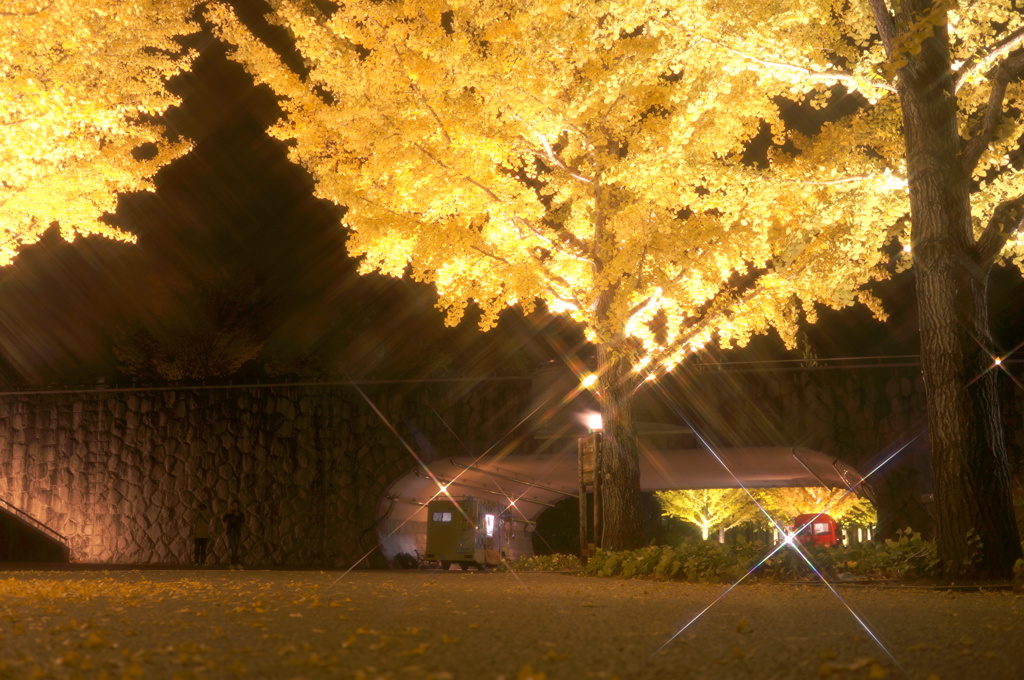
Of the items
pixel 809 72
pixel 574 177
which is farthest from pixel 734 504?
pixel 809 72

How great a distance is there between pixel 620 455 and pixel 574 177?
389 centimetres

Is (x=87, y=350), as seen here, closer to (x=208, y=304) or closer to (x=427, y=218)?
(x=208, y=304)

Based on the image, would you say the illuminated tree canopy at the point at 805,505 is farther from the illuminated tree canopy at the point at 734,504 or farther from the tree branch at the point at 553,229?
the tree branch at the point at 553,229

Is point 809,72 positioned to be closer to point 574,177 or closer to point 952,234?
point 952,234

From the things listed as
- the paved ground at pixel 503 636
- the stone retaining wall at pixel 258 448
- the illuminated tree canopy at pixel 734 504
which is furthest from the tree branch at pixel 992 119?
the illuminated tree canopy at pixel 734 504

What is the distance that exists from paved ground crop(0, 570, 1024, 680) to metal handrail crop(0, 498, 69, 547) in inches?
698

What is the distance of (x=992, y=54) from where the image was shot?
29.6ft

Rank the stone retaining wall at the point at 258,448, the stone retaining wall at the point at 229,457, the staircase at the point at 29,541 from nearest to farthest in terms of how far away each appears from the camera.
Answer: the stone retaining wall at the point at 258,448 < the stone retaining wall at the point at 229,457 < the staircase at the point at 29,541

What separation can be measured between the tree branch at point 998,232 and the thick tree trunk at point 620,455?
204 inches

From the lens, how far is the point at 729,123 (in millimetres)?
11336

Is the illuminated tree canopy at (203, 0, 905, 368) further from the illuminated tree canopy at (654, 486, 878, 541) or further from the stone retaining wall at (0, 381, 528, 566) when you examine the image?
the illuminated tree canopy at (654, 486, 878, 541)

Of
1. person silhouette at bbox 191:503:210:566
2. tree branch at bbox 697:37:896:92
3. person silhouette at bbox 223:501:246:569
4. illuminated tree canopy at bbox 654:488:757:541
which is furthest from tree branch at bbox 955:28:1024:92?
illuminated tree canopy at bbox 654:488:757:541

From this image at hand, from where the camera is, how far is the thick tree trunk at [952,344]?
8.45 metres

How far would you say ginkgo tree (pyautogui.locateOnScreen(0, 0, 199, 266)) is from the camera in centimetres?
1078
